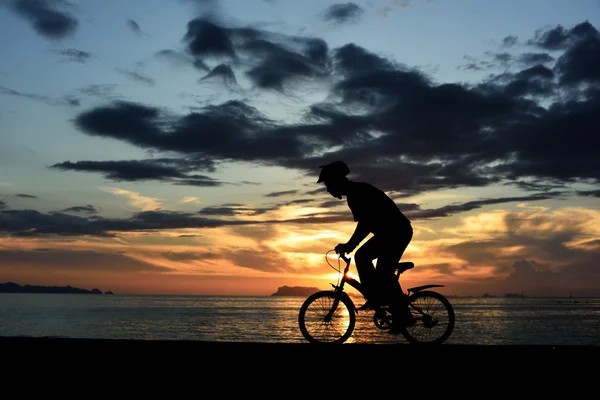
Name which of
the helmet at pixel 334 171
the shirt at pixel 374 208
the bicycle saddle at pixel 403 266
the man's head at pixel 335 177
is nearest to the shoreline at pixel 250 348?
the bicycle saddle at pixel 403 266

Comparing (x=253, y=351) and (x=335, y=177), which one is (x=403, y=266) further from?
(x=253, y=351)

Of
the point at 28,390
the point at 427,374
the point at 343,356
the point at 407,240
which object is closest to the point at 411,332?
the point at 407,240

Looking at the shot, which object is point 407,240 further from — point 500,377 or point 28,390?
point 28,390

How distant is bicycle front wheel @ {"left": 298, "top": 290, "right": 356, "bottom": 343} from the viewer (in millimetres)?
10891

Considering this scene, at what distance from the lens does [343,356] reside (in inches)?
294

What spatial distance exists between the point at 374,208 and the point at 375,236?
0.50 meters

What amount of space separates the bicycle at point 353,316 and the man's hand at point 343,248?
0.38ft

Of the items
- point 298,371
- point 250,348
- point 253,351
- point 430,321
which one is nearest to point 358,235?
point 430,321

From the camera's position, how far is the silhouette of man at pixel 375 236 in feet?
33.4

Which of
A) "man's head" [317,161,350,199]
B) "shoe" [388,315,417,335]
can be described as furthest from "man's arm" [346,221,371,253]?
"shoe" [388,315,417,335]

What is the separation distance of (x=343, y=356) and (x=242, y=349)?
1455 millimetres

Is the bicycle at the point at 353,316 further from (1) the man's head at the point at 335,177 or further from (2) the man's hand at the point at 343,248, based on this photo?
(1) the man's head at the point at 335,177

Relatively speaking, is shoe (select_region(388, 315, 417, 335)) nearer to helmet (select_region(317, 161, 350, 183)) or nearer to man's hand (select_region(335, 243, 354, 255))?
man's hand (select_region(335, 243, 354, 255))

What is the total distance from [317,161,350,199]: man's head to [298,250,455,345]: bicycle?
1.28 metres
